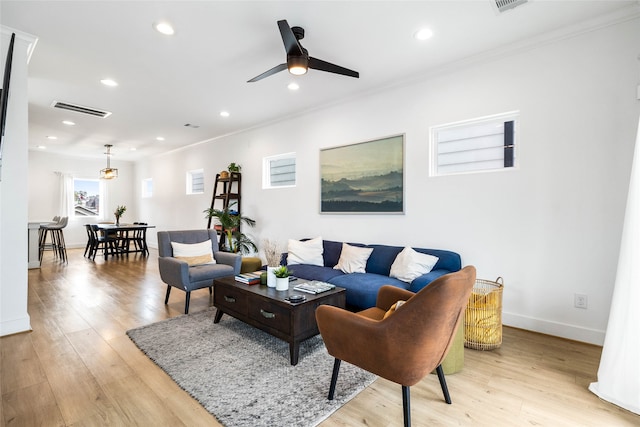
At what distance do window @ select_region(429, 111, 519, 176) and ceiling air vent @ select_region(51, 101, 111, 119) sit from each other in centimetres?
526

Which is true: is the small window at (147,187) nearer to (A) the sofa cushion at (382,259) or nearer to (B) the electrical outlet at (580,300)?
(A) the sofa cushion at (382,259)

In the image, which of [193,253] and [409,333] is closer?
[409,333]

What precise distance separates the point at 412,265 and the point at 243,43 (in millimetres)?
2782

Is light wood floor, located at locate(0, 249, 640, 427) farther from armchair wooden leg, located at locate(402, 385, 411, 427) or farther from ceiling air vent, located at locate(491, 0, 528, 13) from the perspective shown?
ceiling air vent, located at locate(491, 0, 528, 13)

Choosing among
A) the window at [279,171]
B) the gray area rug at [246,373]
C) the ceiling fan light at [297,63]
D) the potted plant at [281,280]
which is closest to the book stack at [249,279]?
the potted plant at [281,280]

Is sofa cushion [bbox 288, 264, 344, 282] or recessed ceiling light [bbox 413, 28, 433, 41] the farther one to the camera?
sofa cushion [bbox 288, 264, 344, 282]

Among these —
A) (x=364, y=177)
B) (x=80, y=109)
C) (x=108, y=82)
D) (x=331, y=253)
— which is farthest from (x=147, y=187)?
(x=364, y=177)

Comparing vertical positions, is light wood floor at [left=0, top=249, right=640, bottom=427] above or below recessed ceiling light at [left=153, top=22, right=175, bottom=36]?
below

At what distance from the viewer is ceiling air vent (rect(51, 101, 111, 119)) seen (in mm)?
4657

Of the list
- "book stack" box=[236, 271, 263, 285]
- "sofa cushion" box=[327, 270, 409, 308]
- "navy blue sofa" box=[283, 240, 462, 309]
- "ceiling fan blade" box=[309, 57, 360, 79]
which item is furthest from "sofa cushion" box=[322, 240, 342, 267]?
"ceiling fan blade" box=[309, 57, 360, 79]

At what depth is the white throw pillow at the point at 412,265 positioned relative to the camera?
Result: 311cm

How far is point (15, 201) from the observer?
2.79 metres

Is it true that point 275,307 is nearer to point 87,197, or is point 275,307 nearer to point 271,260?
point 271,260

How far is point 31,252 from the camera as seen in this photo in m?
5.66
